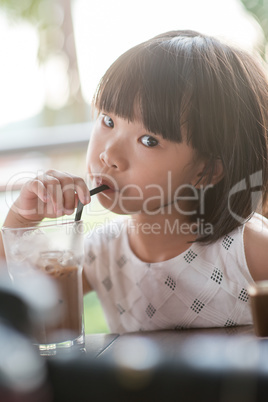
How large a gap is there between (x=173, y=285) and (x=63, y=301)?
1.23 feet

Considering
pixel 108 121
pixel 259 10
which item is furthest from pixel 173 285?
pixel 259 10

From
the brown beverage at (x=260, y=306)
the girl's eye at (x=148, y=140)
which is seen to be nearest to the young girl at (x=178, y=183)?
the girl's eye at (x=148, y=140)

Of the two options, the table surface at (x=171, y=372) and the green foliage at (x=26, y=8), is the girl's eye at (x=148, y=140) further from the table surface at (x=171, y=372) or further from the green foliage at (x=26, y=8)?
the green foliage at (x=26, y=8)

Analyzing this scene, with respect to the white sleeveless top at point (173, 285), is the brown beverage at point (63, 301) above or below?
above

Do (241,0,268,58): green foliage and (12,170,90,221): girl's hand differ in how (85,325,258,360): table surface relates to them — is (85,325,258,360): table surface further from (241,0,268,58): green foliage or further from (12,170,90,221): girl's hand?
(241,0,268,58): green foliage

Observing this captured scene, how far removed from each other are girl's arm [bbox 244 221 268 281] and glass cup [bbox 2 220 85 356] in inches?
16.2

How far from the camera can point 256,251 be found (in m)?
1.02

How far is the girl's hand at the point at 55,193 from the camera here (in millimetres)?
866

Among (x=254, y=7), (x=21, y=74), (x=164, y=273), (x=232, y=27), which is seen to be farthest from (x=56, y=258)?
(x=21, y=74)

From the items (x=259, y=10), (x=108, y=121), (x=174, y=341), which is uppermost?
(x=259, y=10)

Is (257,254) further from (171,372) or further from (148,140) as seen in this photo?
(171,372)

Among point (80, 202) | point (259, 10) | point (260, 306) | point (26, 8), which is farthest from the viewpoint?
point (26, 8)

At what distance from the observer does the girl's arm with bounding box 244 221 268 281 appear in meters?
1.01

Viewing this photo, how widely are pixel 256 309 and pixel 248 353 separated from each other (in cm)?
9
